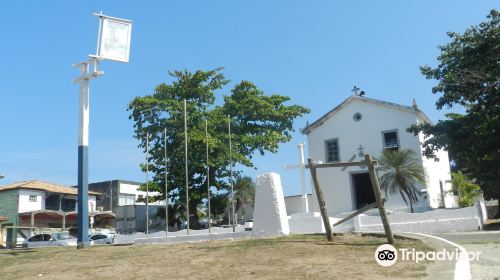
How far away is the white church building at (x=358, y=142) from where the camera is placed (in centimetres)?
2703

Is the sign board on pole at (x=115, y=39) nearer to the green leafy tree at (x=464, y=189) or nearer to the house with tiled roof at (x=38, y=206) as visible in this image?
the green leafy tree at (x=464, y=189)

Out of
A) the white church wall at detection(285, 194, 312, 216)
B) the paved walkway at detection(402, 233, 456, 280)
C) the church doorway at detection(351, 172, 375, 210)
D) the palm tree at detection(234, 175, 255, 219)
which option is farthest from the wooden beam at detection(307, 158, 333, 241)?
the palm tree at detection(234, 175, 255, 219)

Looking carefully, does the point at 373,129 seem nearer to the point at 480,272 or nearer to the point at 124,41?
the point at 124,41

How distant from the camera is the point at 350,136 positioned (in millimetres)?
28531

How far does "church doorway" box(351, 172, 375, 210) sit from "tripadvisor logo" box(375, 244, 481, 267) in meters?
17.6

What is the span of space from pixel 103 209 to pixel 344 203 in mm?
33999

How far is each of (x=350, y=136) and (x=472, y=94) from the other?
351 inches

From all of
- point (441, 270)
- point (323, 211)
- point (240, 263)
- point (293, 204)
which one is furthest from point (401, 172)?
point (441, 270)

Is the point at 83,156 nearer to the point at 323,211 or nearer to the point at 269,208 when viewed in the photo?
the point at 269,208

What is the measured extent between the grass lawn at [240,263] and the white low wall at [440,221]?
7018 mm

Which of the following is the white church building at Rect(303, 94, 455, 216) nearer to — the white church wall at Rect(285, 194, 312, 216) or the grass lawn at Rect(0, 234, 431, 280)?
the white church wall at Rect(285, 194, 312, 216)

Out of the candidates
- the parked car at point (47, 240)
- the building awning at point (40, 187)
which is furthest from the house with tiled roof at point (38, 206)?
the parked car at point (47, 240)

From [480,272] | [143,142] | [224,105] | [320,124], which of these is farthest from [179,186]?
[480,272]

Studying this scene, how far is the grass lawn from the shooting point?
28.1ft
